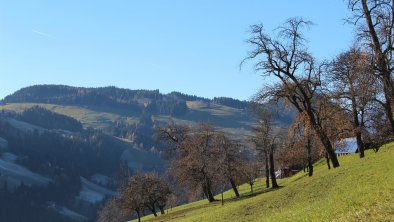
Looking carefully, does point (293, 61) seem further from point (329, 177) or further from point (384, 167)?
point (384, 167)

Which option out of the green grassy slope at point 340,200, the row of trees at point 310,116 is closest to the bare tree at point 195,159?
the row of trees at point 310,116

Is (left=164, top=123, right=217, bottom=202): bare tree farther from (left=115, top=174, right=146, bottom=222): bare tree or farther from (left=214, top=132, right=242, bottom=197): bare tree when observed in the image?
(left=115, top=174, right=146, bottom=222): bare tree

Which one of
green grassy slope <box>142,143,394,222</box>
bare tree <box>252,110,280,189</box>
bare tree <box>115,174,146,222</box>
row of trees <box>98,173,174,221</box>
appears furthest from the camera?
bare tree <box>115,174,146,222</box>

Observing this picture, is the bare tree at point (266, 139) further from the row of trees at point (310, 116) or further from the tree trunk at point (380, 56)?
the tree trunk at point (380, 56)

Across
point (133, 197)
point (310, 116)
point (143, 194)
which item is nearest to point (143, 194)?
point (143, 194)

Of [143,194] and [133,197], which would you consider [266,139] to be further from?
[133,197]

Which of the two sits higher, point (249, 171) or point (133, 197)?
point (249, 171)

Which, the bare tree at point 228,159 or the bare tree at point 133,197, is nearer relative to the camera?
the bare tree at point 228,159

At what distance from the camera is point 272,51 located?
1987 inches

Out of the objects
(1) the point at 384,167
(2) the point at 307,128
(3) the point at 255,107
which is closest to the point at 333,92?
(2) the point at 307,128

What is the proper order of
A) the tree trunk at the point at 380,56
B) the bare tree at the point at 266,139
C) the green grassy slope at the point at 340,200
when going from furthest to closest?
the bare tree at the point at 266,139 → the tree trunk at the point at 380,56 → the green grassy slope at the point at 340,200

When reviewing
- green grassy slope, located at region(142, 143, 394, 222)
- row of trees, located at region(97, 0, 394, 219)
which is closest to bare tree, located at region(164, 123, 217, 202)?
row of trees, located at region(97, 0, 394, 219)

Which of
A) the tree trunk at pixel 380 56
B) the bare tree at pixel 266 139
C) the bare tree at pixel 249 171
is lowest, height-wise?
the bare tree at pixel 249 171

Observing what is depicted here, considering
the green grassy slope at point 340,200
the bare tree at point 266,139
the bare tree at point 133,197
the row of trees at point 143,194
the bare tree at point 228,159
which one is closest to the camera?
the green grassy slope at point 340,200
